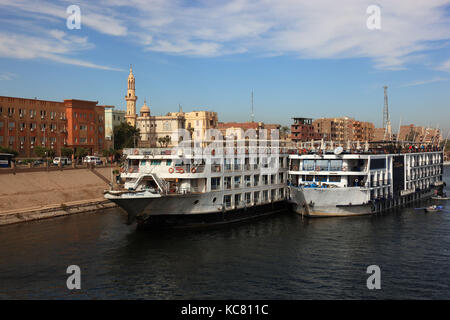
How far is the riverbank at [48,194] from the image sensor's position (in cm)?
4706

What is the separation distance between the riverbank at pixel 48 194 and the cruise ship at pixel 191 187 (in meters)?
11.3

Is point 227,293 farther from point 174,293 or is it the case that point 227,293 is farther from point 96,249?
point 96,249

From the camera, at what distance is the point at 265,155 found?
51.4 m

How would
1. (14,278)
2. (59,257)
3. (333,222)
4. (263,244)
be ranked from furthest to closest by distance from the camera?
(333,222)
(263,244)
(59,257)
(14,278)

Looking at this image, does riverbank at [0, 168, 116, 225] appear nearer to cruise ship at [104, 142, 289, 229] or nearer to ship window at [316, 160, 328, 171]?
cruise ship at [104, 142, 289, 229]

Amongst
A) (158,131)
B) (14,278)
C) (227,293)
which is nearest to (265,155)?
(227,293)

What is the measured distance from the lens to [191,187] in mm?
41250

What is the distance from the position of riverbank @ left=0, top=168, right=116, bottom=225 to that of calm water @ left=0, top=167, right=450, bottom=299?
10.5 ft

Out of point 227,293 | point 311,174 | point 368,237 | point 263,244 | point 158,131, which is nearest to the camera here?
point 227,293

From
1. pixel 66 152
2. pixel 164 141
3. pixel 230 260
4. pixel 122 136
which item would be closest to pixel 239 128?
pixel 164 141

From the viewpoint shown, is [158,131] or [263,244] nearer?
[263,244]

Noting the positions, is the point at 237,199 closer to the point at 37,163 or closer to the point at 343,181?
the point at 343,181

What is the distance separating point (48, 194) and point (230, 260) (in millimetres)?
32568

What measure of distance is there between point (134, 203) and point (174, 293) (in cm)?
1399
